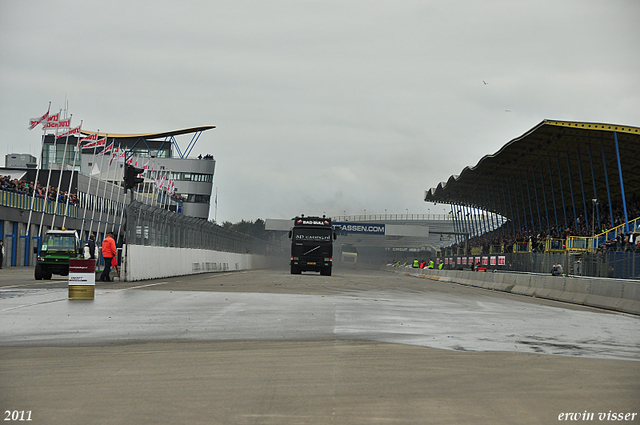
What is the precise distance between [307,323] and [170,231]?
22695 millimetres

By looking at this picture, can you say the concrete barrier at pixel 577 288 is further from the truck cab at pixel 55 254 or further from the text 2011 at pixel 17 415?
the truck cab at pixel 55 254

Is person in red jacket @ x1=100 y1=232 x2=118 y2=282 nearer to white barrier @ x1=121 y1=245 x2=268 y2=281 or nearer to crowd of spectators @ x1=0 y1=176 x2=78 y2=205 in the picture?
white barrier @ x1=121 y1=245 x2=268 y2=281

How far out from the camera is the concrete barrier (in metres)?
19.1

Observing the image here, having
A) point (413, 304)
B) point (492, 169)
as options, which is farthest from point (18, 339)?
point (492, 169)

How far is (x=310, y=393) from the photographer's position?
6352 mm

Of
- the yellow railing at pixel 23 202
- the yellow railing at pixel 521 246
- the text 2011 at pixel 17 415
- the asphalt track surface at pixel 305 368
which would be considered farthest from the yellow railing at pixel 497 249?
the text 2011 at pixel 17 415

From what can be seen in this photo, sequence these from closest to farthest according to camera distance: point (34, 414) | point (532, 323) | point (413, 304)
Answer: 1. point (34, 414)
2. point (532, 323)
3. point (413, 304)

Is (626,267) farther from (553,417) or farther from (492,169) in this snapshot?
(492,169)

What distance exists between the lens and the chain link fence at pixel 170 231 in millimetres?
27453

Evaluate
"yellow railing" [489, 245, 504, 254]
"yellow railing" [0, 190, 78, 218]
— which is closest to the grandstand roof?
"yellow railing" [489, 245, 504, 254]

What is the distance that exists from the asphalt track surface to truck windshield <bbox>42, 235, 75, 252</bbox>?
14.8m

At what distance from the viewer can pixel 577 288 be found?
2302cm

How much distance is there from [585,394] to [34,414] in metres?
4.47

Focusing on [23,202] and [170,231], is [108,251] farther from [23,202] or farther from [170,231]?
[23,202]
